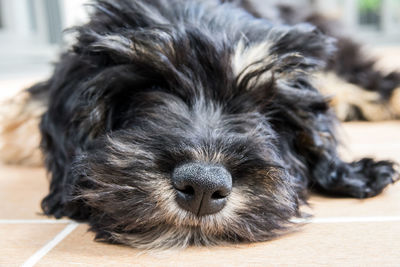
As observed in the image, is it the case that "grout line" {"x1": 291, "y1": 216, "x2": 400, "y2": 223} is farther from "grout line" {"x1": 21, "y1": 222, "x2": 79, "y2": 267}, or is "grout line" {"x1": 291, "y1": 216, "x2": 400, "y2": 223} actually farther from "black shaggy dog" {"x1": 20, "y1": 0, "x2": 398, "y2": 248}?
"grout line" {"x1": 21, "y1": 222, "x2": 79, "y2": 267}

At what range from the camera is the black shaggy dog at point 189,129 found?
4.76ft

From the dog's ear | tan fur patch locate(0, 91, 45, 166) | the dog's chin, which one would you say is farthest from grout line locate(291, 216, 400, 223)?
tan fur patch locate(0, 91, 45, 166)

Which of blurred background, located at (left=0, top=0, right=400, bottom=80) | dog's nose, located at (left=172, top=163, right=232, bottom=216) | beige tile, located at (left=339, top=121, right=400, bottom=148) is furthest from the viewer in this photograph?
blurred background, located at (left=0, top=0, right=400, bottom=80)

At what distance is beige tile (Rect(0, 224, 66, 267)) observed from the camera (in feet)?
4.84

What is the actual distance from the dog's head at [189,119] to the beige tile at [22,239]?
18 cm

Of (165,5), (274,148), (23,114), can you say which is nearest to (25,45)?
(23,114)

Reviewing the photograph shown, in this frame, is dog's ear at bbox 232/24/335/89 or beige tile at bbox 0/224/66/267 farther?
dog's ear at bbox 232/24/335/89

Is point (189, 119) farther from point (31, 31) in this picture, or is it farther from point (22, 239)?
point (31, 31)

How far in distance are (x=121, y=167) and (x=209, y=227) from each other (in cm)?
33

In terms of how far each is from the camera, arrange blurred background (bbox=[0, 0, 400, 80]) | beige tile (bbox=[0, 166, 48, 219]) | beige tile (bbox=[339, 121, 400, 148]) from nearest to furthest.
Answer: beige tile (bbox=[0, 166, 48, 219]) < beige tile (bbox=[339, 121, 400, 148]) < blurred background (bbox=[0, 0, 400, 80])

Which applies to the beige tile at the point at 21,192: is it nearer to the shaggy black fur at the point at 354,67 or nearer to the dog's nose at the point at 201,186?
the dog's nose at the point at 201,186

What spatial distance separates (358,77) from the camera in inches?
157

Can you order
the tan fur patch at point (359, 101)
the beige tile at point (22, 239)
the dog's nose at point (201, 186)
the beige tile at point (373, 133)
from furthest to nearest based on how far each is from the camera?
the tan fur patch at point (359, 101)
the beige tile at point (373, 133)
the beige tile at point (22, 239)
the dog's nose at point (201, 186)

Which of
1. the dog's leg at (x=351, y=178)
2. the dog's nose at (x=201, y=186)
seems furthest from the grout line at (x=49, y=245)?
the dog's leg at (x=351, y=178)
